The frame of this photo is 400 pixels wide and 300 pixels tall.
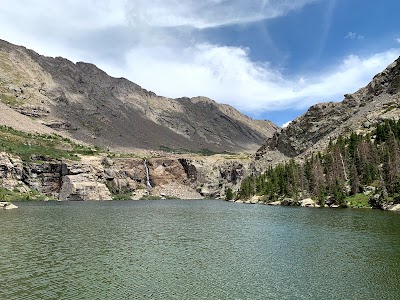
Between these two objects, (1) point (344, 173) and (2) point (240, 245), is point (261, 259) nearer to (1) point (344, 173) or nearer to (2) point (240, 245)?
(2) point (240, 245)

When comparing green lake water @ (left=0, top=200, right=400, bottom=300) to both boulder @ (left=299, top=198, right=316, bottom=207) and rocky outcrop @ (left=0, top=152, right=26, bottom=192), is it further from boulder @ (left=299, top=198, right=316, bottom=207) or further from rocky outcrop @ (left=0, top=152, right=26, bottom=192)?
rocky outcrop @ (left=0, top=152, right=26, bottom=192)

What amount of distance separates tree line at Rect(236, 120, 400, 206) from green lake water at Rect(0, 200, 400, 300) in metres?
45.2

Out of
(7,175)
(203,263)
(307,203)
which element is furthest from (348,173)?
(7,175)

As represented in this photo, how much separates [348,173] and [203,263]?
112 meters

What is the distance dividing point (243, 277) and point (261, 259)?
7.96 metres

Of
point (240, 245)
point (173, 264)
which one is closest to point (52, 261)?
point (173, 264)

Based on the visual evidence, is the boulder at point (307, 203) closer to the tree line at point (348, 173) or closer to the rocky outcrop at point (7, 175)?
the tree line at point (348, 173)

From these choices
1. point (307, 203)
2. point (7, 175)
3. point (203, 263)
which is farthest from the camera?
point (7, 175)

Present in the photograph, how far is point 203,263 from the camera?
40.7 meters

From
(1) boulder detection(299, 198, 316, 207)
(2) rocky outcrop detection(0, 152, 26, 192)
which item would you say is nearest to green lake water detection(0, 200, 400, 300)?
(1) boulder detection(299, 198, 316, 207)

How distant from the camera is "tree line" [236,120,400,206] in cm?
10646

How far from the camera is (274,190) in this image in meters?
162

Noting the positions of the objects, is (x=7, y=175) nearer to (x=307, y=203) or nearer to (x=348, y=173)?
(x=307, y=203)

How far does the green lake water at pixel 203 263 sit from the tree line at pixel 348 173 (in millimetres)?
45164
